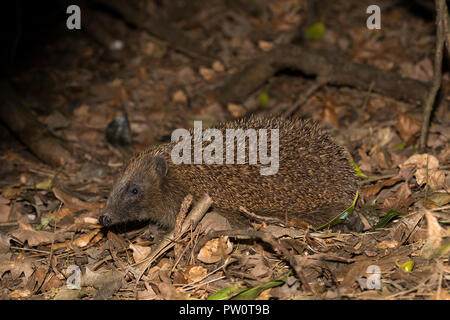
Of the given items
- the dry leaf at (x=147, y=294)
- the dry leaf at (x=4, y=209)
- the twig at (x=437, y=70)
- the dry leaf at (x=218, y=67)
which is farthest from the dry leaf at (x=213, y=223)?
the dry leaf at (x=218, y=67)

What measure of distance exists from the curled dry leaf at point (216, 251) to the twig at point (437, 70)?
3.49 metres

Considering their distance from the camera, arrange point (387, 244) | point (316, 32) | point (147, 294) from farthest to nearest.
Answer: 1. point (316, 32)
2. point (387, 244)
3. point (147, 294)

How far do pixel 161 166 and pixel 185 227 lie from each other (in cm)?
119

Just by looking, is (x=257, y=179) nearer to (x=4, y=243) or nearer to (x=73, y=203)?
(x=73, y=203)

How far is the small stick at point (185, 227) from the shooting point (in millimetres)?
5078

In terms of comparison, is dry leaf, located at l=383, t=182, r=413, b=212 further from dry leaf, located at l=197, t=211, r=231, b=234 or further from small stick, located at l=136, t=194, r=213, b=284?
small stick, located at l=136, t=194, r=213, b=284

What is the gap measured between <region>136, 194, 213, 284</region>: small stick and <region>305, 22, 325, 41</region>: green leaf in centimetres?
659

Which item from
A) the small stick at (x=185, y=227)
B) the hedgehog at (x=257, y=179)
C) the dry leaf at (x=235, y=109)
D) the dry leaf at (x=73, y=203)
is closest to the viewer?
the small stick at (x=185, y=227)

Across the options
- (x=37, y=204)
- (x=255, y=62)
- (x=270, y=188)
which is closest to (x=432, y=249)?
(x=270, y=188)

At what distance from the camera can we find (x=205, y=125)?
29.1 feet

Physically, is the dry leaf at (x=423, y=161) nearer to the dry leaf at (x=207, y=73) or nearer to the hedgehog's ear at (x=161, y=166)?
the hedgehog's ear at (x=161, y=166)

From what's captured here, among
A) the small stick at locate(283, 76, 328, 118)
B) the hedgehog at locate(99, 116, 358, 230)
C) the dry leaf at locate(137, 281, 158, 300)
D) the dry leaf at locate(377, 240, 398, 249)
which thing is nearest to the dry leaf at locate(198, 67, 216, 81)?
the small stick at locate(283, 76, 328, 118)

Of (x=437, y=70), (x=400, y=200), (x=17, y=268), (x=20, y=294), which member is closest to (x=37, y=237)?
(x=17, y=268)

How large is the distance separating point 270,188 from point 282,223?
54 centimetres
